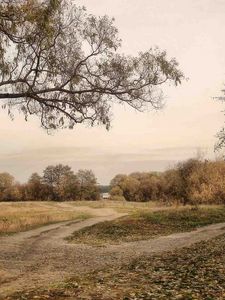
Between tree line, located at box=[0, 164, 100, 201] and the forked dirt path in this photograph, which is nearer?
the forked dirt path

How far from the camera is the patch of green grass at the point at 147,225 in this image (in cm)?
3775

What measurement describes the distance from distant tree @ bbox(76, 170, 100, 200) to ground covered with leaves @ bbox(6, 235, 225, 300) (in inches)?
4323

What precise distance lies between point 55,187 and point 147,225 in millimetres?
96466

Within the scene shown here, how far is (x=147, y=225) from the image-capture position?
44250 mm

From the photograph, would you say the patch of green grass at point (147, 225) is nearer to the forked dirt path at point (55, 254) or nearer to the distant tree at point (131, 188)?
the forked dirt path at point (55, 254)

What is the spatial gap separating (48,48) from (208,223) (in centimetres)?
2890

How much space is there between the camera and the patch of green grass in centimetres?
3775

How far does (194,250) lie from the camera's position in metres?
26.0

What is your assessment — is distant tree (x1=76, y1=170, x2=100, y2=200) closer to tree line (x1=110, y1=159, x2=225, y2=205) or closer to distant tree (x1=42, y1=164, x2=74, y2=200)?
distant tree (x1=42, y1=164, x2=74, y2=200)

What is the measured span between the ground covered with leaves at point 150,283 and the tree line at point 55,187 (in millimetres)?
110898

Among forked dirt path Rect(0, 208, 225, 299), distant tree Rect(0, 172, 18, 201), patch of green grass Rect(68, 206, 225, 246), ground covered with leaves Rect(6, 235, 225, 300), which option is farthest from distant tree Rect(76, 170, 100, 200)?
ground covered with leaves Rect(6, 235, 225, 300)

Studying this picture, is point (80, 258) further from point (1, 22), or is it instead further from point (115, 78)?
point (1, 22)

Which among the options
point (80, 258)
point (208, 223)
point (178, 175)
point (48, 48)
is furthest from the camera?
point (178, 175)

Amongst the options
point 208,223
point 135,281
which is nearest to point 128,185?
→ point 208,223
